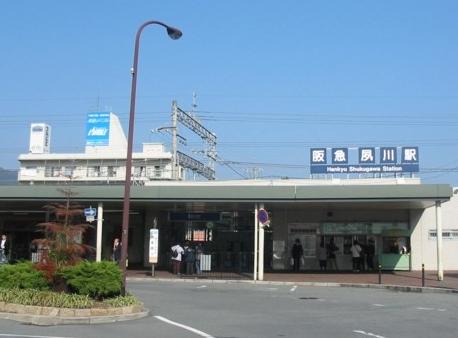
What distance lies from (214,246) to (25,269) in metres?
21.6

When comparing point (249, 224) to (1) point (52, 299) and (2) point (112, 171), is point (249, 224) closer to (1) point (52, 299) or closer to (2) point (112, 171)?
(1) point (52, 299)

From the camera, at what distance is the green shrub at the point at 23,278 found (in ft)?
52.9

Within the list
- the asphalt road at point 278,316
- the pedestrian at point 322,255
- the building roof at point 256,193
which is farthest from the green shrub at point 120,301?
the pedestrian at point 322,255

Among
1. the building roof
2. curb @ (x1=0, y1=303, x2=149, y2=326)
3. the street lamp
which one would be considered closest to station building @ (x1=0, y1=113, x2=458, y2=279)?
the building roof

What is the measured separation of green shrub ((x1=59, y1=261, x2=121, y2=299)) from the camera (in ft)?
51.7

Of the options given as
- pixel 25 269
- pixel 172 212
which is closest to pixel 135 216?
pixel 172 212

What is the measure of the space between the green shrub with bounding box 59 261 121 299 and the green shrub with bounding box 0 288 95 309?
30 cm

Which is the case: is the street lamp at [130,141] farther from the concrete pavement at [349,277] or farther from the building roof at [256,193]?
the concrete pavement at [349,277]

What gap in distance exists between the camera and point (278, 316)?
51.0 feet

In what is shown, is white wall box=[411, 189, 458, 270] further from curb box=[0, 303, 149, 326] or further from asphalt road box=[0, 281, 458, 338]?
curb box=[0, 303, 149, 326]

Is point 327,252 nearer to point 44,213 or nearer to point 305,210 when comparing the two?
point 305,210

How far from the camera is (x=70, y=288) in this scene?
16172mm

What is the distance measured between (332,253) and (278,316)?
20619 millimetres

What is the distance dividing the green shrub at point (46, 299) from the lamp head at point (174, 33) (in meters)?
8.63
